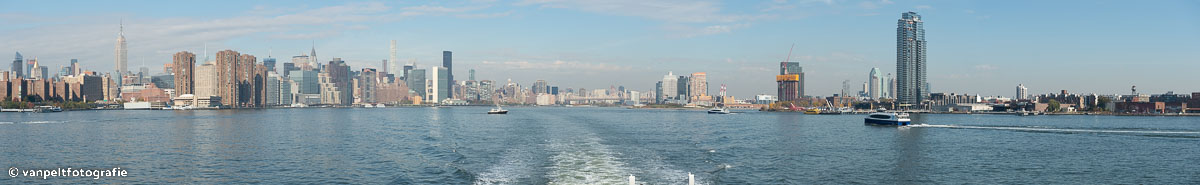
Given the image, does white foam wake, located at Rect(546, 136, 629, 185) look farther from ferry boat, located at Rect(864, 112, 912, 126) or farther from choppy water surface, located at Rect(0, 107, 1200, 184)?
ferry boat, located at Rect(864, 112, 912, 126)

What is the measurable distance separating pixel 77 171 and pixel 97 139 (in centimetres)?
3500

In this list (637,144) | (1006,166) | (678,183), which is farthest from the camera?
(637,144)

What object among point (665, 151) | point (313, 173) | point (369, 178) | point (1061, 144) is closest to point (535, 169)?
point (369, 178)

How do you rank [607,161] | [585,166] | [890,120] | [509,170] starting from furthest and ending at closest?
[890,120], [607,161], [585,166], [509,170]

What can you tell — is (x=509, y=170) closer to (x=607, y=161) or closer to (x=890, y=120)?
(x=607, y=161)

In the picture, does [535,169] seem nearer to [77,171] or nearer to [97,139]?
[77,171]

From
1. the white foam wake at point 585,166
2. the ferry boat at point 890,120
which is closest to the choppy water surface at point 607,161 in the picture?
the white foam wake at point 585,166

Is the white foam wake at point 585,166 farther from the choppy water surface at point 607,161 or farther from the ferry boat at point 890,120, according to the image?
the ferry boat at point 890,120

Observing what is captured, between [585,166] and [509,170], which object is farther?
[585,166]

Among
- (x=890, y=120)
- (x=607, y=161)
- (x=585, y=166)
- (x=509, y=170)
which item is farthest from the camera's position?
(x=890, y=120)

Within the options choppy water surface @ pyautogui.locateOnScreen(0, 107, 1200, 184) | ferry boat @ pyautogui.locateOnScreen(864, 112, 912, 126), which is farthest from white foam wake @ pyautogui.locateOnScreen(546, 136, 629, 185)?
ferry boat @ pyautogui.locateOnScreen(864, 112, 912, 126)

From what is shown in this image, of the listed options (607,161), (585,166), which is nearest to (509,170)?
(585,166)

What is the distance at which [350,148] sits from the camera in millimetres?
61062

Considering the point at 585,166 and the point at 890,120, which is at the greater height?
the point at 890,120
